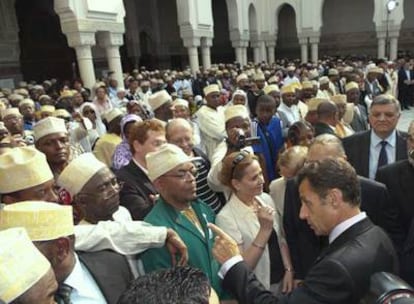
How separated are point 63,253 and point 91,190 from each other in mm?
531

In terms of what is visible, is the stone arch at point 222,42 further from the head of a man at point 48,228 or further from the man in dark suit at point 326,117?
the head of a man at point 48,228

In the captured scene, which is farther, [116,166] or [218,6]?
[218,6]

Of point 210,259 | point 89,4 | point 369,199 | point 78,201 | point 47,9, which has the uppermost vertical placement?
point 47,9

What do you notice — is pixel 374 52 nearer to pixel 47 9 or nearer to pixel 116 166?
pixel 47 9

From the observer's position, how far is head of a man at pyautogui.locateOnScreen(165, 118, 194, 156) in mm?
3035

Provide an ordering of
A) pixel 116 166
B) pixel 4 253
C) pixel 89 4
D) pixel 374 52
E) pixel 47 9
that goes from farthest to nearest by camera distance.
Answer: pixel 374 52 < pixel 47 9 < pixel 89 4 < pixel 116 166 < pixel 4 253

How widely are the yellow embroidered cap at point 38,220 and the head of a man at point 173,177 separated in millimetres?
666

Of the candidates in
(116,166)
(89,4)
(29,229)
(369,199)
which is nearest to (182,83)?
(89,4)

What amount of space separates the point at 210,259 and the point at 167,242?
0.33 m

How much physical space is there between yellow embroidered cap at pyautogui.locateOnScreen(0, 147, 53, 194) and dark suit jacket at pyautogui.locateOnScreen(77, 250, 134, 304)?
63cm

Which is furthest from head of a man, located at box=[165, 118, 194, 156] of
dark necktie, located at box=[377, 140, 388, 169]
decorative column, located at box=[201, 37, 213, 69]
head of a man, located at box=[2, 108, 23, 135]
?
decorative column, located at box=[201, 37, 213, 69]

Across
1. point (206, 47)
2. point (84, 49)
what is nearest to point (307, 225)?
point (84, 49)

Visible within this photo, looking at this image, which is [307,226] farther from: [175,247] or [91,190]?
[91,190]

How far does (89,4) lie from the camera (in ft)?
31.0
